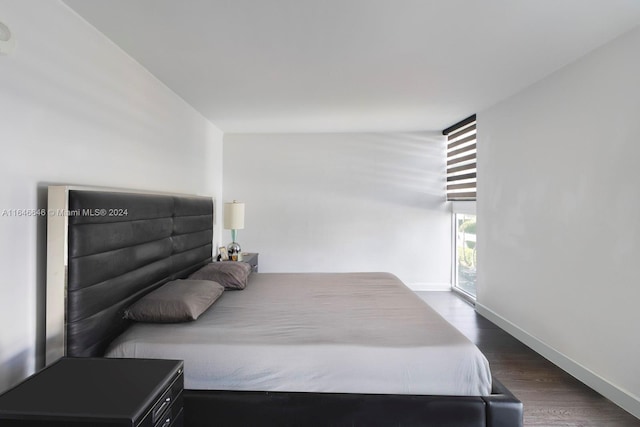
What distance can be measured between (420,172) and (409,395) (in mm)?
3808

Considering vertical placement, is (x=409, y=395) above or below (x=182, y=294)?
below

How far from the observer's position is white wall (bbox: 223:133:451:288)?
194 inches

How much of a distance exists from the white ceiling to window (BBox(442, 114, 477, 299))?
1.03m

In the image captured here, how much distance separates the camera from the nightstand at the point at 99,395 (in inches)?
43.0

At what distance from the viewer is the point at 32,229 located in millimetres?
1573

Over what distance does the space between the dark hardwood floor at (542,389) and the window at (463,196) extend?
1.37 meters

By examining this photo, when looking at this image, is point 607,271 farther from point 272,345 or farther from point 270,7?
point 270,7

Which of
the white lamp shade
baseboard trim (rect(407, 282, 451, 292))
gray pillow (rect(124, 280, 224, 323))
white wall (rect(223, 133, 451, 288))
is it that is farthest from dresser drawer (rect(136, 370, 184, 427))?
baseboard trim (rect(407, 282, 451, 292))

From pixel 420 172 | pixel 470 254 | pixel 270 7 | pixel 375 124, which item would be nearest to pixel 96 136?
pixel 270 7

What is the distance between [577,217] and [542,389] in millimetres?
1299

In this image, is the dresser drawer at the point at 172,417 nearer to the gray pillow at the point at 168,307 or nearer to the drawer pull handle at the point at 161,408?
the drawer pull handle at the point at 161,408

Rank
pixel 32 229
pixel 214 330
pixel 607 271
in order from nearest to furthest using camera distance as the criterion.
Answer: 1. pixel 32 229
2. pixel 214 330
3. pixel 607 271

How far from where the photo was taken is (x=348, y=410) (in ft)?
5.23

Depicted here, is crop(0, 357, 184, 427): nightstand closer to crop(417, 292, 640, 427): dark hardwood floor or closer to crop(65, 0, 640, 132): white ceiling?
crop(65, 0, 640, 132): white ceiling
